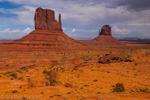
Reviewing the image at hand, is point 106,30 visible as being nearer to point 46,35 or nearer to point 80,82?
point 46,35

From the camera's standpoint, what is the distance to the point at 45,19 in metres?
76.2

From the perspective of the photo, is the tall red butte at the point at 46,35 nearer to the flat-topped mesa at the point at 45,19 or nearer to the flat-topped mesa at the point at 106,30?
the flat-topped mesa at the point at 45,19

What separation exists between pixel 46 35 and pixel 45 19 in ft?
36.6

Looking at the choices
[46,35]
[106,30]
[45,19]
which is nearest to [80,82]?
[46,35]

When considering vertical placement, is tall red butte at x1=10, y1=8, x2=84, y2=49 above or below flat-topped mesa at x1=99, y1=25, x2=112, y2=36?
below

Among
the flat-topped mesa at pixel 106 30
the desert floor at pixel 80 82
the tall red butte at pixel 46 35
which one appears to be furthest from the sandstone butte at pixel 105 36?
the desert floor at pixel 80 82

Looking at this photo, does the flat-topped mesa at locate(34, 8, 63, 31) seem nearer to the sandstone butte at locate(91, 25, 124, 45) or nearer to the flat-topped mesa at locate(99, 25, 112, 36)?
the sandstone butte at locate(91, 25, 124, 45)

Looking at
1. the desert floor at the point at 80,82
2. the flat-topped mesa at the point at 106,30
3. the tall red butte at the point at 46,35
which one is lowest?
the desert floor at the point at 80,82

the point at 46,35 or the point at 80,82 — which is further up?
the point at 46,35

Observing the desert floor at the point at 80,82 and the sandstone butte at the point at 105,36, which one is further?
the sandstone butte at the point at 105,36

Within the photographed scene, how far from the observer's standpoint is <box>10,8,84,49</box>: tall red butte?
2594 inches

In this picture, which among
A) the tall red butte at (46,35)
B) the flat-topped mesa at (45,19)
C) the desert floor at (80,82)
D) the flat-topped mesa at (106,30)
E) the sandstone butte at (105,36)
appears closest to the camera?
the desert floor at (80,82)

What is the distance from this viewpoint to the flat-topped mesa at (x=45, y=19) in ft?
246

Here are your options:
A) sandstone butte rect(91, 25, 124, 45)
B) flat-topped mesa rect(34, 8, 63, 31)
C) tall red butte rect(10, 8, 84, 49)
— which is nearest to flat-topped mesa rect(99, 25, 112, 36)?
sandstone butte rect(91, 25, 124, 45)
